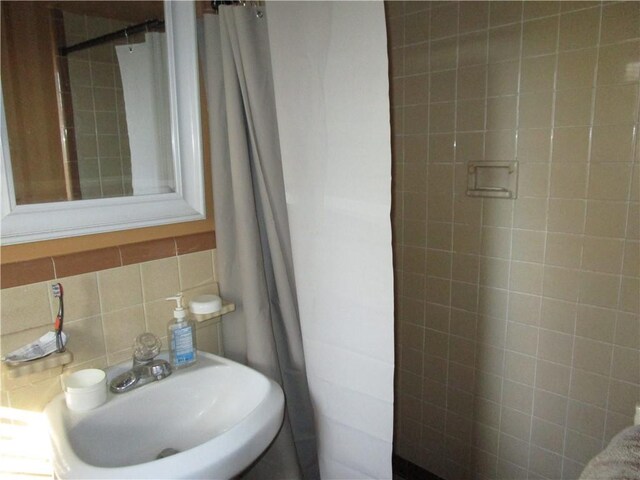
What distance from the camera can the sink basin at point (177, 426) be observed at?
822 mm

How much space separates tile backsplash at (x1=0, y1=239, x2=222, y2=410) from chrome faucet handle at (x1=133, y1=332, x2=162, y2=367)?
0.02m

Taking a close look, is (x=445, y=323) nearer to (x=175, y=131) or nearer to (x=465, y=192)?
(x=465, y=192)

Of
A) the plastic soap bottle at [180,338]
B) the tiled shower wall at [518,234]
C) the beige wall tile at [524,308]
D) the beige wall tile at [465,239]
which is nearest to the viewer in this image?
the plastic soap bottle at [180,338]

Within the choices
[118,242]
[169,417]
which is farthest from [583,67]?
[169,417]

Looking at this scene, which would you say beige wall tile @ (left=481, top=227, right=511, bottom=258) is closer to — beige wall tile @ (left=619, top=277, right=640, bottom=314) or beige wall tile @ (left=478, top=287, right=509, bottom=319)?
beige wall tile @ (left=478, top=287, right=509, bottom=319)

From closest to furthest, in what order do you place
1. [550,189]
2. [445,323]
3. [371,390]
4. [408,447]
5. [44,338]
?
[44,338]
[371,390]
[550,189]
[445,323]
[408,447]

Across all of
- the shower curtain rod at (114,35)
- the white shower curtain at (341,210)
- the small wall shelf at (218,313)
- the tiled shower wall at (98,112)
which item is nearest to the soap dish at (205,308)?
the small wall shelf at (218,313)

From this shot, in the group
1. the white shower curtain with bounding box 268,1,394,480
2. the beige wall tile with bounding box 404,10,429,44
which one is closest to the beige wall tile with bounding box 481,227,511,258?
the beige wall tile with bounding box 404,10,429,44

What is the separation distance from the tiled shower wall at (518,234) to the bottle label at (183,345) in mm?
1137

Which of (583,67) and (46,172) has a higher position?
(583,67)

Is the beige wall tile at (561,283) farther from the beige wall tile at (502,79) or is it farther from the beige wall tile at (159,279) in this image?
the beige wall tile at (159,279)

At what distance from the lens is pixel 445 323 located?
77.6 inches

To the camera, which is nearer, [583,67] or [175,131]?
[175,131]

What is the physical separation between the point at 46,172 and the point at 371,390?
848 mm
